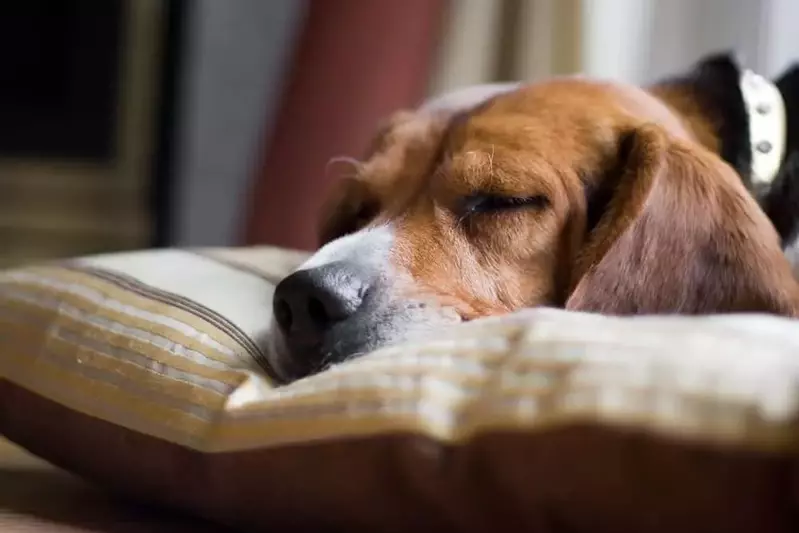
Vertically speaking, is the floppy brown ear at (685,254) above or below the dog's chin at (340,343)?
above

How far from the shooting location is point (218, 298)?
125 centimetres

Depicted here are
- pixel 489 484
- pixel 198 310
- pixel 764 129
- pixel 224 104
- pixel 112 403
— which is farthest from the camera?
pixel 224 104

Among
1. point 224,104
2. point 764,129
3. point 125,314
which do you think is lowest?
point 224,104

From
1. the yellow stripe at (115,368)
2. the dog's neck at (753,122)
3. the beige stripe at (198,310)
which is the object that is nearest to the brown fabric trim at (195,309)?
the beige stripe at (198,310)

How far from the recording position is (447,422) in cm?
77

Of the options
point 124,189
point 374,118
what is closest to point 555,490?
point 374,118

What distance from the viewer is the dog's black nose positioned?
3.74 ft

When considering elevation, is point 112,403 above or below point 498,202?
below

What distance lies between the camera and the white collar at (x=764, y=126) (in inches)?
61.7

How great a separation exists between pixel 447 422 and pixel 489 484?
0.06 m

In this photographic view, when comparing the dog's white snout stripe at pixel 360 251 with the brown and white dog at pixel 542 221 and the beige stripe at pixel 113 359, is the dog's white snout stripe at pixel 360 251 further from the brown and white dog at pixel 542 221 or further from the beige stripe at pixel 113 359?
the beige stripe at pixel 113 359

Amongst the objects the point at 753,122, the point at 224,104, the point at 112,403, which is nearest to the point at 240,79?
the point at 224,104

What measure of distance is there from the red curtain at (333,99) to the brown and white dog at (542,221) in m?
1.05

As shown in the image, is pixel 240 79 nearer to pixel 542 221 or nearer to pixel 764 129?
pixel 764 129
